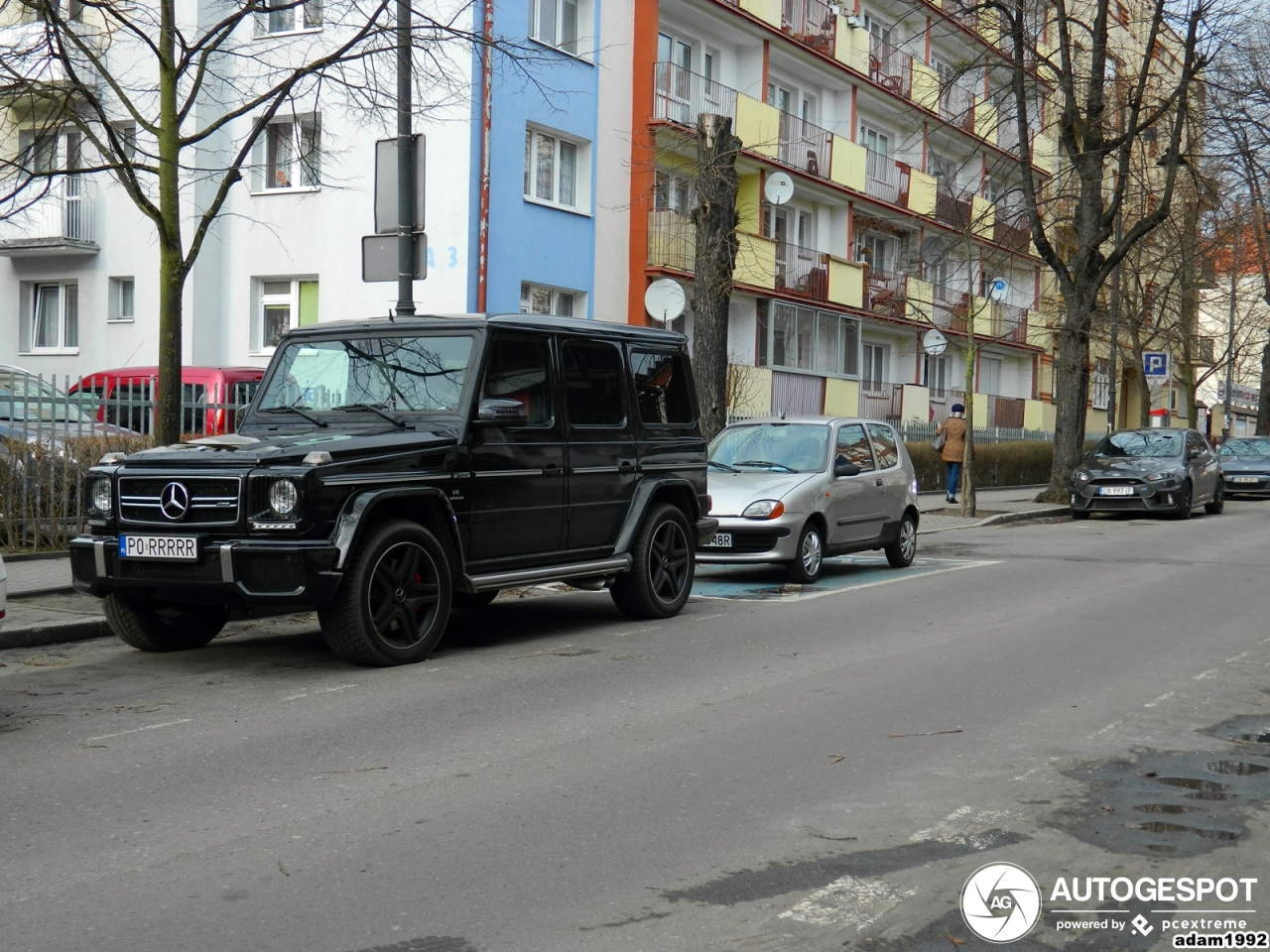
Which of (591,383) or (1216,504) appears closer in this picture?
(591,383)

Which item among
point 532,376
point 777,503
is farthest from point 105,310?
point 532,376

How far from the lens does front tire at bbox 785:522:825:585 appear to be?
13.6 m

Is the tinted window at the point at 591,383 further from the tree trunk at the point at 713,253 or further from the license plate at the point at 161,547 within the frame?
the tree trunk at the point at 713,253

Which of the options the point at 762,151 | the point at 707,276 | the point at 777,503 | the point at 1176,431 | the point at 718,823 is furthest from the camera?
the point at 762,151

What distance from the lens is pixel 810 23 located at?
35562 millimetres

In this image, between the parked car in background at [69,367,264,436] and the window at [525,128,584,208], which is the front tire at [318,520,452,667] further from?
the window at [525,128,584,208]

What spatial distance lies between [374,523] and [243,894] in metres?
4.12

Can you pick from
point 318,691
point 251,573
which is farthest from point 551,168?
point 318,691

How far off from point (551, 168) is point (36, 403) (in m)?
15.4

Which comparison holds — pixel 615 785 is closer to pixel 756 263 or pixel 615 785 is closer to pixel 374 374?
pixel 374 374

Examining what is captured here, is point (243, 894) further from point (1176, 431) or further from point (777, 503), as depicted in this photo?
point (1176, 431)

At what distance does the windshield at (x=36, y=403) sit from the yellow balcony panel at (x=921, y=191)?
1238 inches

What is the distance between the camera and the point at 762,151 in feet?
107

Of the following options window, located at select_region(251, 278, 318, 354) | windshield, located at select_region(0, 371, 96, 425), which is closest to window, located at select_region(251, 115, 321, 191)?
window, located at select_region(251, 278, 318, 354)
